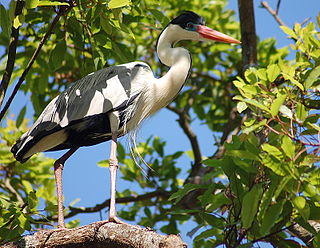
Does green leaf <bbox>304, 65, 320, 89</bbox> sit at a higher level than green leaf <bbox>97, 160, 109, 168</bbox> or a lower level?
higher

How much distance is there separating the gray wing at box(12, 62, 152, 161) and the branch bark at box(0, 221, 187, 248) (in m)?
0.68

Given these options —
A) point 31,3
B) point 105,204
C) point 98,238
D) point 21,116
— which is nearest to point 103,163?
point 105,204

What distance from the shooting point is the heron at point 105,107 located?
3.72 m

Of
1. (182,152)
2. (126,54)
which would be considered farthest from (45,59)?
(182,152)

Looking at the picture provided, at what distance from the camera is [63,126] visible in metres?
3.68

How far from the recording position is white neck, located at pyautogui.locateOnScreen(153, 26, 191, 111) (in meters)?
3.90

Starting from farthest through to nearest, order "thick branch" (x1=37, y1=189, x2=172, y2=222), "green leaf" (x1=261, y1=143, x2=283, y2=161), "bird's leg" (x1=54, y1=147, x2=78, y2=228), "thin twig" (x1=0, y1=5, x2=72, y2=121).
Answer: "thick branch" (x1=37, y1=189, x2=172, y2=222) < "bird's leg" (x1=54, y1=147, x2=78, y2=228) < "thin twig" (x1=0, y1=5, x2=72, y2=121) < "green leaf" (x1=261, y1=143, x2=283, y2=161)

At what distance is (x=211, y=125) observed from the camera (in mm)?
6004

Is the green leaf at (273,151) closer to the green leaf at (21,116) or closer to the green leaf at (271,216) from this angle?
the green leaf at (271,216)

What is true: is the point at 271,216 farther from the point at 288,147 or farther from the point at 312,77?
the point at 312,77

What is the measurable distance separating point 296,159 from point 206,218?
28.5 inches

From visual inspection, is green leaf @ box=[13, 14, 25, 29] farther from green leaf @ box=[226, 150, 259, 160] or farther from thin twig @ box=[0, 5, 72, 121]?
green leaf @ box=[226, 150, 259, 160]

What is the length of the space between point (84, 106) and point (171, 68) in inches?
22.8

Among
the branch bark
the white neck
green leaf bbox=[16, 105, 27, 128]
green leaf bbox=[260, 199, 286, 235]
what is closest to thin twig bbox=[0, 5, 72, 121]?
the branch bark
